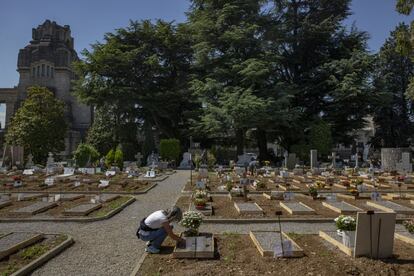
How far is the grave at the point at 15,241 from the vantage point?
7.02 meters

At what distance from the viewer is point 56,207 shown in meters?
12.9

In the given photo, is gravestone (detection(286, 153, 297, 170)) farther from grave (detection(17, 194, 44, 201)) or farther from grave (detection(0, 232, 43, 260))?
grave (detection(0, 232, 43, 260))

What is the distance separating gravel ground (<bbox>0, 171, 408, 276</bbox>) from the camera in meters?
6.53

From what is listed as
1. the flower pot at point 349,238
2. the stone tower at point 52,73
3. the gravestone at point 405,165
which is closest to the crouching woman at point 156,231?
the flower pot at point 349,238

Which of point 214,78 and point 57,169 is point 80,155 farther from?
point 214,78

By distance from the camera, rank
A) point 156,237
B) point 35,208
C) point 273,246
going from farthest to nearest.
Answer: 1. point 35,208
2. point 156,237
3. point 273,246

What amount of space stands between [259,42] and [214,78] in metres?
5.74

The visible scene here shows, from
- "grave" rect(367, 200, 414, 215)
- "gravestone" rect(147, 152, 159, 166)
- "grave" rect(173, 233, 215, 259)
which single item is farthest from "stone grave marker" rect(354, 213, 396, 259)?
"gravestone" rect(147, 152, 159, 166)

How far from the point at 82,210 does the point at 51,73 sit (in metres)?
56.6

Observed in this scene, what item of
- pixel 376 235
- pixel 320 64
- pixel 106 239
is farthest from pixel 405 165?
pixel 106 239

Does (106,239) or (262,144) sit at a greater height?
(262,144)

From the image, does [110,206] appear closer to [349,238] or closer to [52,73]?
[349,238]

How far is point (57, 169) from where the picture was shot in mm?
27844

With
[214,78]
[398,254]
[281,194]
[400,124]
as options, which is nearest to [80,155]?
[214,78]
